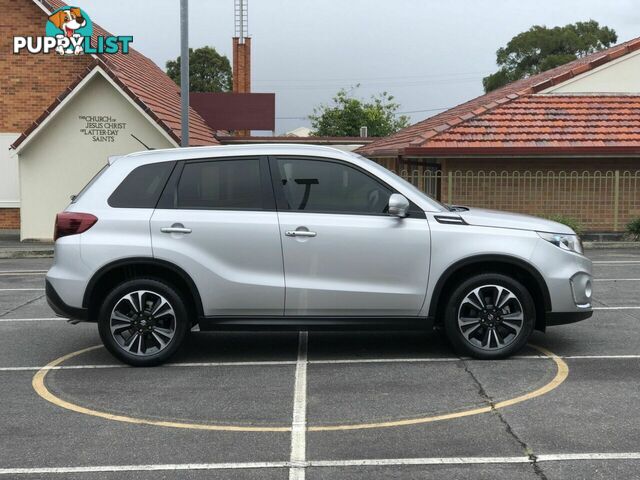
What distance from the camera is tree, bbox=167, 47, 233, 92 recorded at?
7162cm

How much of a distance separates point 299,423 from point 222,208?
223 cm

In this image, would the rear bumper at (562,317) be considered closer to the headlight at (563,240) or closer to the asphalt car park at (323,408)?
the asphalt car park at (323,408)

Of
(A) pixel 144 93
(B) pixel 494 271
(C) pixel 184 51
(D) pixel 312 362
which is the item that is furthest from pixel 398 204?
(A) pixel 144 93

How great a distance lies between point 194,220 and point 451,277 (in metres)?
2.22

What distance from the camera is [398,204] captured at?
6.59 metres

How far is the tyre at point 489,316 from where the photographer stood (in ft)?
22.3

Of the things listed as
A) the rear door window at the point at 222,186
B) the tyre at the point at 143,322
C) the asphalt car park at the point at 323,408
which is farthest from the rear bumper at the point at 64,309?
the rear door window at the point at 222,186

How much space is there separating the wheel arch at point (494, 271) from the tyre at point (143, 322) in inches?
83.9

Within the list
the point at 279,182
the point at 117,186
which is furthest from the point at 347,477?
the point at 117,186

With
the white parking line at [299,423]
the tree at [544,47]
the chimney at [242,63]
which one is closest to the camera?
the white parking line at [299,423]

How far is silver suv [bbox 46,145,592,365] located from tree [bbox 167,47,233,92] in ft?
217

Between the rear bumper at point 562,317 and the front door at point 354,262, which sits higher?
the front door at point 354,262

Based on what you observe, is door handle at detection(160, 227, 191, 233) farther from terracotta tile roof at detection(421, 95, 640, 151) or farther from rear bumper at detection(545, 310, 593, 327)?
terracotta tile roof at detection(421, 95, 640, 151)

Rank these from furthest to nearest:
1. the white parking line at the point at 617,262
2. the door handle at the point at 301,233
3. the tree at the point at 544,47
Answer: the tree at the point at 544,47 < the white parking line at the point at 617,262 < the door handle at the point at 301,233
